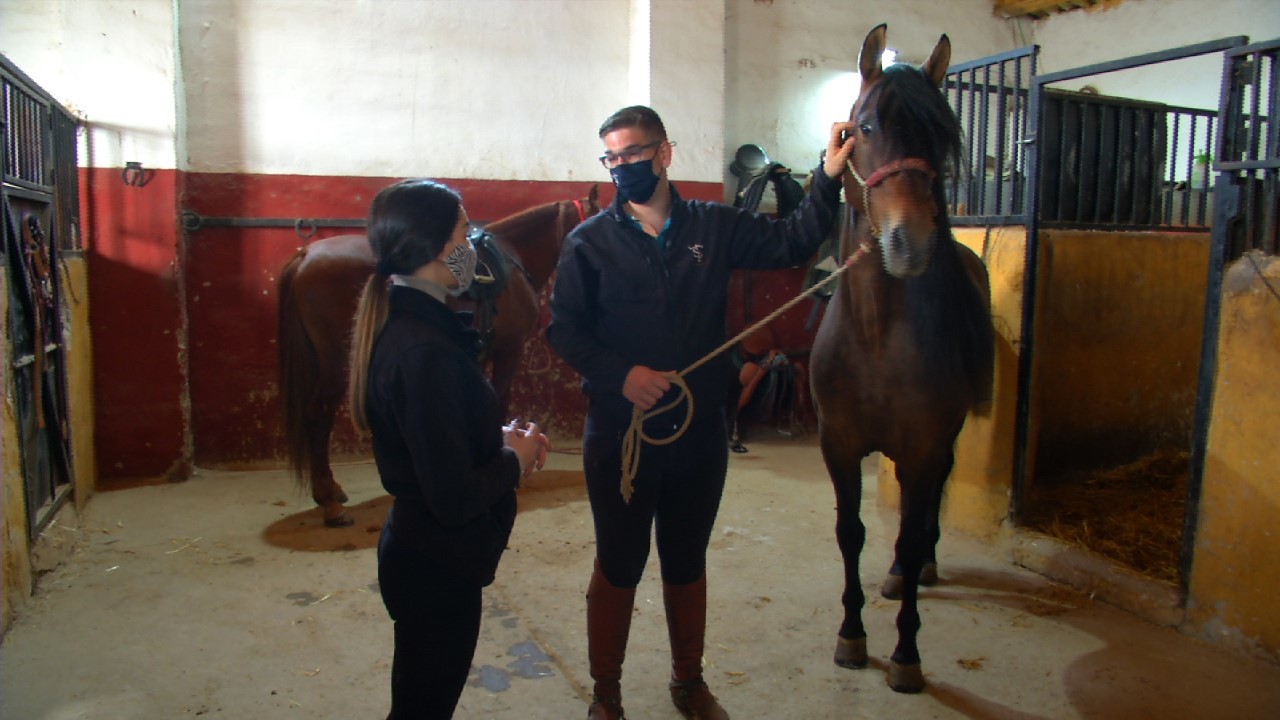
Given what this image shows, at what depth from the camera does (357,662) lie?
2455 millimetres

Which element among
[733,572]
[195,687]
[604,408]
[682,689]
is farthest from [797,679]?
[195,687]

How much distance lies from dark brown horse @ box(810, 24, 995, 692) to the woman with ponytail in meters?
1.04

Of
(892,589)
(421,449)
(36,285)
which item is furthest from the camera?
(36,285)

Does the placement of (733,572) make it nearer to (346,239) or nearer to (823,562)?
(823,562)

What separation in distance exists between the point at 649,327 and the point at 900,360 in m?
0.82

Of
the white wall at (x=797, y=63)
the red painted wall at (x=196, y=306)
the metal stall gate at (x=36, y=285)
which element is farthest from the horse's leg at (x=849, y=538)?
the white wall at (x=797, y=63)

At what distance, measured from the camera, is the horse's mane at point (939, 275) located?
1886mm

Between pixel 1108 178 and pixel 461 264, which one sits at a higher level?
pixel 1108 178

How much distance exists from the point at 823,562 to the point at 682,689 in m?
1.33

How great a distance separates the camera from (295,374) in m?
3.70

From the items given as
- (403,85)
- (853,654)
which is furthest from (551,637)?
(403,85)

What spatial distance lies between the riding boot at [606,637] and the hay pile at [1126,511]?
196cm

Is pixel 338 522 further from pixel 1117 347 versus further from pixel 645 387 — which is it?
pixel 1117 347

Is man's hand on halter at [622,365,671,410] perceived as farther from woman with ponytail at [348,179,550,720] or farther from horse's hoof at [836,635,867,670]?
horse's hoof at [836,635,867,670]
